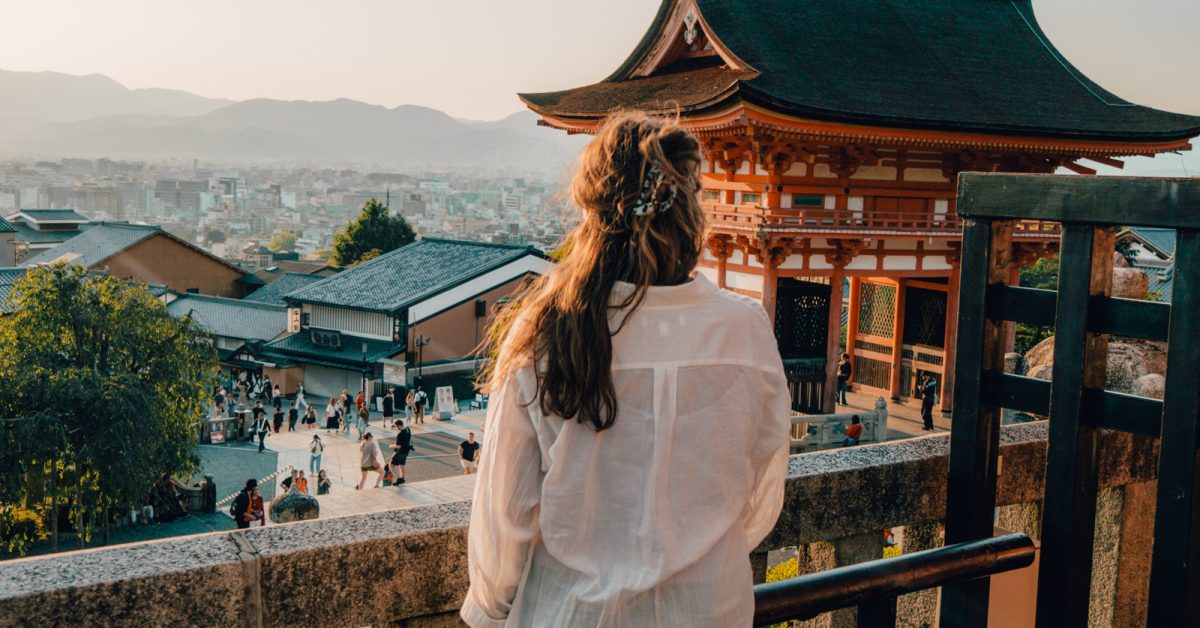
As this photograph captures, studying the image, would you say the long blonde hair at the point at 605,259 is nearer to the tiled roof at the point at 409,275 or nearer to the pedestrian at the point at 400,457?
the pedestrian at the point at 400,457

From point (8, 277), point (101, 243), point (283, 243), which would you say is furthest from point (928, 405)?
point (283, 243)

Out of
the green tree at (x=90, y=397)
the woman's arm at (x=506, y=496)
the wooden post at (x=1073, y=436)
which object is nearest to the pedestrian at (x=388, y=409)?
the green tree at (x=90, y=397)

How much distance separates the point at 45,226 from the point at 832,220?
5225cm

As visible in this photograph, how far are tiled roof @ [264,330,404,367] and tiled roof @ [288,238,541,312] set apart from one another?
1.06 m

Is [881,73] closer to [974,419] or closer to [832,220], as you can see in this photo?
[832,220]

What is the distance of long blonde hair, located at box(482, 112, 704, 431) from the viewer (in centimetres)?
154

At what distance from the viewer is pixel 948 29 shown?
1864 cm

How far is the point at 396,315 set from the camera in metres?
29.9

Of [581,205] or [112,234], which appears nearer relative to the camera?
[581,205]

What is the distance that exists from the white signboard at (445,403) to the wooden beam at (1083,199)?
2459 cm

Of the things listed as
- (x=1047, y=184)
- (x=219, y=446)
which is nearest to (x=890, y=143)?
(x=1047, y=184)

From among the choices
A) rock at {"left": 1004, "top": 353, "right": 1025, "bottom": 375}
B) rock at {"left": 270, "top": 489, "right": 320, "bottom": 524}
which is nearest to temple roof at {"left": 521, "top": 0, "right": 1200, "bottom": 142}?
rock at {"left": 1004, "top": 353, "right": 1025, "bottom": 375}

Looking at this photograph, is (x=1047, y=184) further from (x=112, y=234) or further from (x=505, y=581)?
(x=112, y=234)

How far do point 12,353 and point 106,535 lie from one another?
3312 millimetres
